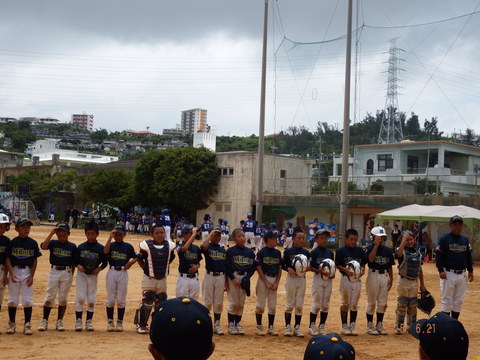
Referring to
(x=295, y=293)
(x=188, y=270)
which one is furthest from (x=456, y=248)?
(x=188, y=270)

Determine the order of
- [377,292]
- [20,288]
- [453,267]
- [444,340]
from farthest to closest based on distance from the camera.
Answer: [453,267] < [377,292] < [20,288] < [444,340]

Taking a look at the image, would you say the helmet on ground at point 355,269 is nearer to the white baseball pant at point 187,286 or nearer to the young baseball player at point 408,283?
the young baseball player at point 408,283

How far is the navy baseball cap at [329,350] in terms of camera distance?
323 cm

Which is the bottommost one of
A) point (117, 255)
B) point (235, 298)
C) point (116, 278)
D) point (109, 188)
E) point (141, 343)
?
point (141, 343)

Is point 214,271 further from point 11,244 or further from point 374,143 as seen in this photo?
point 374,143

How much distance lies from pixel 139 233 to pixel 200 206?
5.41 m

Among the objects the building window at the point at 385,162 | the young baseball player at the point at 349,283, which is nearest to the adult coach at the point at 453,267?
the young baseball player at the point at 349,283

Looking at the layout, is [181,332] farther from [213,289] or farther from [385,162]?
[385,162]

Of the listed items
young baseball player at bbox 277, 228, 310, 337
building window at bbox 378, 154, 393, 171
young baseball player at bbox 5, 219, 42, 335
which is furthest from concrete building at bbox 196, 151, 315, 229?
young baseball player at bbox 5, 219, 42, 335

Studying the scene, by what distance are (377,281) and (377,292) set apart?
0.21 m

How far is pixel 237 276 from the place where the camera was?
1035 centimetres

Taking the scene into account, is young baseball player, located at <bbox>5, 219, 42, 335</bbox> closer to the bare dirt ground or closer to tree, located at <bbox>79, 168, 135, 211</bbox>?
the bare dirt ground

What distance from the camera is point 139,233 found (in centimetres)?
4431

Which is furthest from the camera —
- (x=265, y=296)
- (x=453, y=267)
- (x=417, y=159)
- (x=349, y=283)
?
(x=417, y=159)
